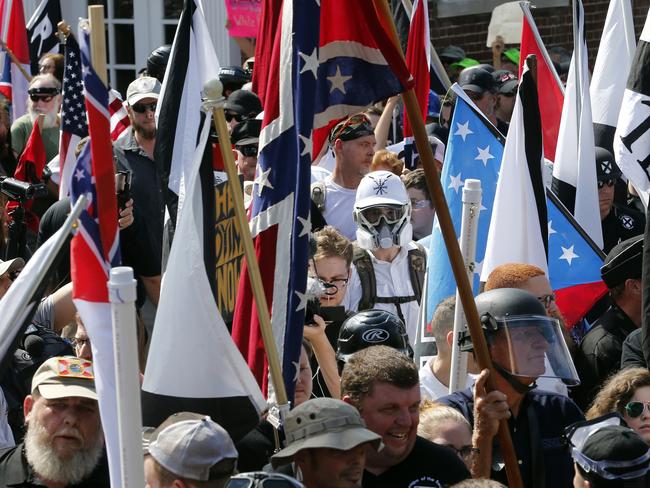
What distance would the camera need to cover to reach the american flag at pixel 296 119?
564cm

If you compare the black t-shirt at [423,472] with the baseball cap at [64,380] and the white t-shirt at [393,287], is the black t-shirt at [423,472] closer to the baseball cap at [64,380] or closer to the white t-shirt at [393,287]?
the baseball cap at [64,380]

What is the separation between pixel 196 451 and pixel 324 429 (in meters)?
0.48

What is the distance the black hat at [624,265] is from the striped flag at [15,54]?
5812 mm

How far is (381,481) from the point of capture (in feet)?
16.4

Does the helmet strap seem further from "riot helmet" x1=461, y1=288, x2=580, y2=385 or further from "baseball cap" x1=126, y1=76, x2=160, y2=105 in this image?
"baseball cap" x1=126, y1=76, x2=160, y2=105

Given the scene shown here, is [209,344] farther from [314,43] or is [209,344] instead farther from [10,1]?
[10,1]

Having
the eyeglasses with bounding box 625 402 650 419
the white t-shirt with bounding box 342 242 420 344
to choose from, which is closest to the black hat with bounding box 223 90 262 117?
the white t-shirt with bounding box 342 242 420 344

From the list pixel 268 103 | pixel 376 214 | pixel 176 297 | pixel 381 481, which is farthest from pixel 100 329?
pixel 376 214

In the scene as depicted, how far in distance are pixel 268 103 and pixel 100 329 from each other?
1.63m

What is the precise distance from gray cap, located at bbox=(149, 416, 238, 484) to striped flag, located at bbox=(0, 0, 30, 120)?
7525 mm

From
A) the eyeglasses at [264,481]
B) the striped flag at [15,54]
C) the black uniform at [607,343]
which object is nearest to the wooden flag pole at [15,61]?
the striped flag at [15,54]

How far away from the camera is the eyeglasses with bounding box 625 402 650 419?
608 cm

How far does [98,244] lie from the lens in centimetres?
476

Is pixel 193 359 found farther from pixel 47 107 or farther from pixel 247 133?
pixel 47 107
